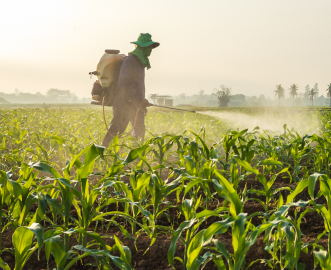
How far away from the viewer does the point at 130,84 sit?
5625 mm

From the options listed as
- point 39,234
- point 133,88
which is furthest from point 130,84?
point 39,234

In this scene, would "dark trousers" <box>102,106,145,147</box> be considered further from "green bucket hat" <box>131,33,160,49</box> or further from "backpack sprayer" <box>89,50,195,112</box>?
"green bucket hat" <box>131,33,160,49</box>

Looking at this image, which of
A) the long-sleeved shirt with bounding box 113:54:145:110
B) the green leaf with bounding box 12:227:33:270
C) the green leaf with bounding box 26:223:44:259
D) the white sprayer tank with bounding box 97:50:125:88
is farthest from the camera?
the white sprayer tank with bounding box 97:50:125:88

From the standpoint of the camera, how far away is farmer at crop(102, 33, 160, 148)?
5.59 meters

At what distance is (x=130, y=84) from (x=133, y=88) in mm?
92

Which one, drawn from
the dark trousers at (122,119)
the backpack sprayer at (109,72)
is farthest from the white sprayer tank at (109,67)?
the dark trousers at (122,119)

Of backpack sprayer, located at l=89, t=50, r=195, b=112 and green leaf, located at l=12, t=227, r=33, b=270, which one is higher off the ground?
backpack sprayer, located at l=89, t=50, r=195, b=112

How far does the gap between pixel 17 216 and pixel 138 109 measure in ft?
12.2

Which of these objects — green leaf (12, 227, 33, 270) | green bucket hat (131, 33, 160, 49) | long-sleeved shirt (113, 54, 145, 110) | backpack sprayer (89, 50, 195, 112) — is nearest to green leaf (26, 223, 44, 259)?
green leaf (12, 227, 33, 270)

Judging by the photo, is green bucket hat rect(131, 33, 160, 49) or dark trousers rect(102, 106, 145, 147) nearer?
green bucket hat rect(131, 33, 160, 49)

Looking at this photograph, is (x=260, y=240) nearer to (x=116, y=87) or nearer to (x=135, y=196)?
(x=135, y=196)

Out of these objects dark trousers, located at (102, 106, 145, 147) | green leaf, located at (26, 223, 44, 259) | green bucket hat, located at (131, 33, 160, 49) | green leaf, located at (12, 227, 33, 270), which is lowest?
green leaf, located at (12, 227, 33, 270)

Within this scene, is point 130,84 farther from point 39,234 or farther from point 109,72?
point 39,234

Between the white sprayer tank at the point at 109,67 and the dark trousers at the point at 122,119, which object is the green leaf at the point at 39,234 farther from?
the white sprayer tank at the point at 109,67
